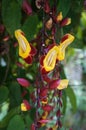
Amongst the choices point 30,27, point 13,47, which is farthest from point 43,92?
point 13,47

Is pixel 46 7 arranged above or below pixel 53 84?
above

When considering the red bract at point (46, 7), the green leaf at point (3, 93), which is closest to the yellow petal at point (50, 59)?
the red bract at point (46, 7)

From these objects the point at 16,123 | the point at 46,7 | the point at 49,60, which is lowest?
the point at 16,123

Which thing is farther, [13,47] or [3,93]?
[13,47]

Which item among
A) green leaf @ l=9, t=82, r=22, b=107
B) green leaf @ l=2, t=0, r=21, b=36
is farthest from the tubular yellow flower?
green leaf @ l=9, t=82, r=22, b=107

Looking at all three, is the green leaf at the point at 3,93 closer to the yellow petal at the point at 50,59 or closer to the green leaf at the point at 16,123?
the green leaf at the point at 16,123

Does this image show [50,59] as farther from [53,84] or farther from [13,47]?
A: [13,47]

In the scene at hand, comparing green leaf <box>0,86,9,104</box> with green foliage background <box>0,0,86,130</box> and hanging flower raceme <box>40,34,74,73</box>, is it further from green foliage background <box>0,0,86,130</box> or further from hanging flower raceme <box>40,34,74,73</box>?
hanging flower raceme <box>40,34,74,73</box>
